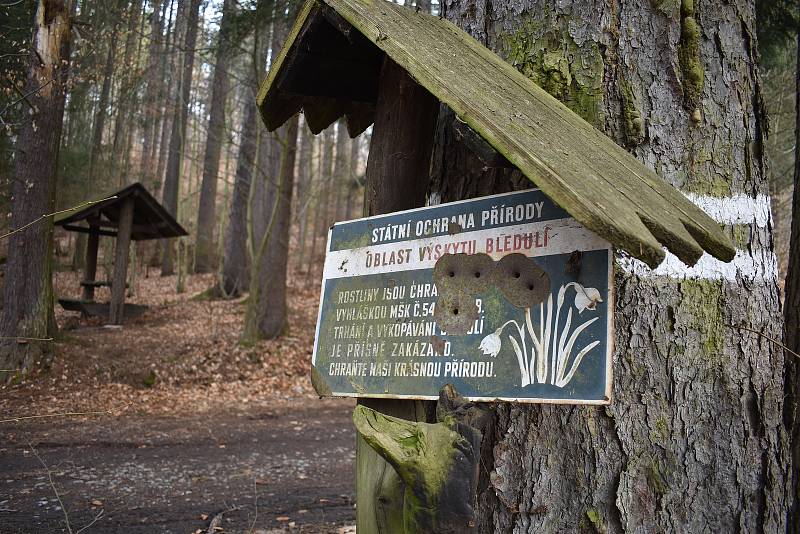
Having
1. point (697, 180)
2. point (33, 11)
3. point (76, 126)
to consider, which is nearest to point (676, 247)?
point (697, 180)

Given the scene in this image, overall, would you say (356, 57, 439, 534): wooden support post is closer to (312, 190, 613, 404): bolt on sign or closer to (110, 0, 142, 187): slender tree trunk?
(312, 190, 613, 404): bolt on sign

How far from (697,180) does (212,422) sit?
7.74 m

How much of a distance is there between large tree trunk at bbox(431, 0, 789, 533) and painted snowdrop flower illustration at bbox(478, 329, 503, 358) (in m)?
0.28

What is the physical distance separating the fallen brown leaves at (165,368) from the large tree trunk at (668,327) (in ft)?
20.1

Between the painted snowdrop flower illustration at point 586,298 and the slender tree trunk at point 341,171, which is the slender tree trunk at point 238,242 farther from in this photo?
the painted snowdrop flower illustration at point 586,298

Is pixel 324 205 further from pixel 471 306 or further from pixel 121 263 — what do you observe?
pixel 471 306

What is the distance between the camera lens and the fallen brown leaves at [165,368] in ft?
29.7

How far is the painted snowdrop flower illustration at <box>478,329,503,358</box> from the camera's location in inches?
67.8

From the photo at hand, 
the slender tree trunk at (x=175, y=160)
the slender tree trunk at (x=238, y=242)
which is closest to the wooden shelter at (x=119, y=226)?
the slender tree trunk at (x=238, y=242)

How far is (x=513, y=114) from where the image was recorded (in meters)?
1.67

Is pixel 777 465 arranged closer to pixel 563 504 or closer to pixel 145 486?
pixel 563 504

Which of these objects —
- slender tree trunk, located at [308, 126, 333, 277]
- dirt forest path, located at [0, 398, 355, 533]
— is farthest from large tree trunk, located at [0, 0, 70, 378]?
slender tree trunk, located at [308, 126, 333, 277]

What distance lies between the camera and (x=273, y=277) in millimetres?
13531

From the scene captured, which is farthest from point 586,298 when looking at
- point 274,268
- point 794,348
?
point 274,268
